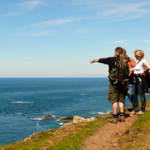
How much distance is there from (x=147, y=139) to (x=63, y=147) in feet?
9.07

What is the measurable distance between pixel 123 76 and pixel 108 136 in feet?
8.16

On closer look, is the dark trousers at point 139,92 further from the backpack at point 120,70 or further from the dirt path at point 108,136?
the backpack at point 120,70

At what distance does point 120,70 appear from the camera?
8070 millimetres

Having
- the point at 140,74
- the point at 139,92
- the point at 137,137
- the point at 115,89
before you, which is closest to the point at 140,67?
the point at 140,74

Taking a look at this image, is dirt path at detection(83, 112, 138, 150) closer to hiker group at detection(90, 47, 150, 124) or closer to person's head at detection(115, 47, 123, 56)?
hiker group at detection(90, 47, 150, 124)

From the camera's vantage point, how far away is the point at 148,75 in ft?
28.7

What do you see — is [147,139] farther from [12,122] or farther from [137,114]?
[12,122]

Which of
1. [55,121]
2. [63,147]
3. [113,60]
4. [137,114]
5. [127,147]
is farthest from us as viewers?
[55,121]

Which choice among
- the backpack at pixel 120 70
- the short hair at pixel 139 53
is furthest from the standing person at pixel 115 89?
the short hair at pixel 139 53

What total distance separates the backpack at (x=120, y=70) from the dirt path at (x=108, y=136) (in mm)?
1807

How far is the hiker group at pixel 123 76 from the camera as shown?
811cm

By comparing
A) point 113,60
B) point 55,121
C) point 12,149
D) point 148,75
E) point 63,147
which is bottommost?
point 55,121

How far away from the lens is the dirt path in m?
6.35

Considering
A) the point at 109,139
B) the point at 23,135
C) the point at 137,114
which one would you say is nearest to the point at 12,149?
the point at 109,139
